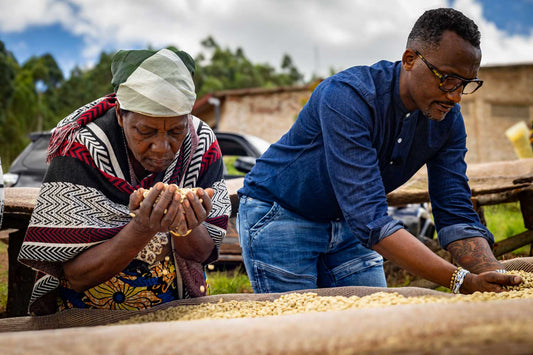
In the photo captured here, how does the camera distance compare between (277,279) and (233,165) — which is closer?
(277,279)

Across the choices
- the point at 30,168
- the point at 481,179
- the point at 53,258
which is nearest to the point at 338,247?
the point at 53,258

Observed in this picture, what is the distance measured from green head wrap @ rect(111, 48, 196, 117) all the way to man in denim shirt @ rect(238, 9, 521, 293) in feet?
1.80

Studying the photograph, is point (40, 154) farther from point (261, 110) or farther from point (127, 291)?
point (261, 110)

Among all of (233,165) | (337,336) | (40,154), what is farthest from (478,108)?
(337,336)

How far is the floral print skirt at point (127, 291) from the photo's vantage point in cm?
199

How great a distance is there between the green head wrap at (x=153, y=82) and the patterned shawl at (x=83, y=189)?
158mm

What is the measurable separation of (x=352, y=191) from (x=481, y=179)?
304cm

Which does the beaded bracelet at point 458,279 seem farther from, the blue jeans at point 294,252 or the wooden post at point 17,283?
the wooden post at point 17,283

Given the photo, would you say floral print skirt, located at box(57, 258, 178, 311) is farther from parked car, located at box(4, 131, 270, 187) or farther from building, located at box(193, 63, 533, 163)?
building, located at box(193, 63, 533, 163)

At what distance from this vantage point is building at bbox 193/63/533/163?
1449cm

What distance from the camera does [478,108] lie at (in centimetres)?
1452

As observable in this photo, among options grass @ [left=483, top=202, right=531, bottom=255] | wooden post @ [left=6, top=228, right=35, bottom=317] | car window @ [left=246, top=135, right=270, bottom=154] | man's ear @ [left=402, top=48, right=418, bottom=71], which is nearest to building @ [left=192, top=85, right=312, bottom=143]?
grass @ [left=483, top=202, right=531, bottom=255]

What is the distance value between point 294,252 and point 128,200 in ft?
2.47

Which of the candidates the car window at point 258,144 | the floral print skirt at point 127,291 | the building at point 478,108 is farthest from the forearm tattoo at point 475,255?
the building at point 478,108
